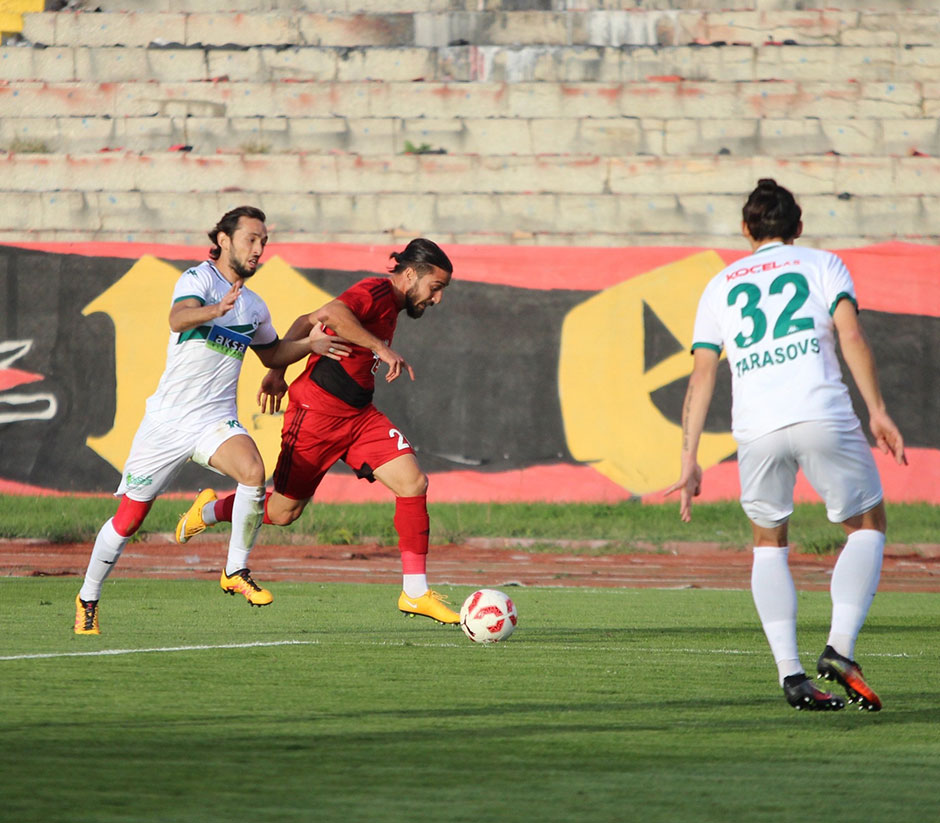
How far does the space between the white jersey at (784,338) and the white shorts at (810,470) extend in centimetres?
5

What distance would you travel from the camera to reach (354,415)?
9141 mm

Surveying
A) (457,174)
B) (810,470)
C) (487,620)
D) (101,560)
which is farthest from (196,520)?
(457,174)

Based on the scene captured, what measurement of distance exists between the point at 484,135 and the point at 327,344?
12.5 metres

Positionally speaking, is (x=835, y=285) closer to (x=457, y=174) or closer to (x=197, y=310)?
(x=197, y=310)

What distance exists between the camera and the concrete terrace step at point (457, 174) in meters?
19.9

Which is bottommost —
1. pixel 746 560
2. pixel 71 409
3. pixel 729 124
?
pixel 746 560

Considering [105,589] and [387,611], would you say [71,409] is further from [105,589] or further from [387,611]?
[387,611]

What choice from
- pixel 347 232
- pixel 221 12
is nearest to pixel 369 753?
pixel 347 232

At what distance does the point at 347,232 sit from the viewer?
19719mm

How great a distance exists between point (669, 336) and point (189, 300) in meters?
10.1

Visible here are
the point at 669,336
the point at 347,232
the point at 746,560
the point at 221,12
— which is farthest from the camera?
the point at 221,12

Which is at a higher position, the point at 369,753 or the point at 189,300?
the point at 189,300

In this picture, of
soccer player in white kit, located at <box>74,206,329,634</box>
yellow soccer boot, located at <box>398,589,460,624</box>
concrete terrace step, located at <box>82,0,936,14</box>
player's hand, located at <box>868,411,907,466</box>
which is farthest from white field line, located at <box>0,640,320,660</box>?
concrete terrace step, located at <box>82,0,936,14</box>

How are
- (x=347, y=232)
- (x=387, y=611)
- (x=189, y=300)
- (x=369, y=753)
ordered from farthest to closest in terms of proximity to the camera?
(x=347, y=232) → (x=387, y=611) → (x=189, y=300) → (x=369, y=753)
